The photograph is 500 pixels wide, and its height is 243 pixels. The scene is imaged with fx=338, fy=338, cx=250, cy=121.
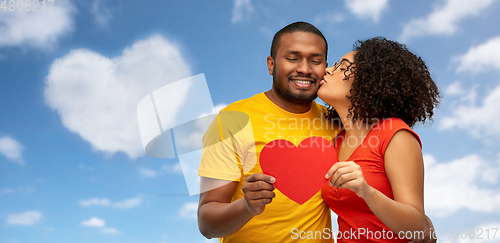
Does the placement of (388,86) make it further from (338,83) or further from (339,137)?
(339,137)

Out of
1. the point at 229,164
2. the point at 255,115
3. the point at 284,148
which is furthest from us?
the point at 255,115

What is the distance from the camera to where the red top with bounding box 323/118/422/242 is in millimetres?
2584

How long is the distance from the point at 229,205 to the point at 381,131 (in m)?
1.33

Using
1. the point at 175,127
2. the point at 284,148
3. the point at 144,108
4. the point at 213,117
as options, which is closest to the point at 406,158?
the point at 284,148

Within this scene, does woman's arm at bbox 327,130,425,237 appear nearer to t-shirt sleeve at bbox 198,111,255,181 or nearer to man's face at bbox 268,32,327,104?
man's face at bbox 268,32,327,104

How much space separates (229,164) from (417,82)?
178cm

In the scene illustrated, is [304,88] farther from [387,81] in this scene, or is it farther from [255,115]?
[387,81]

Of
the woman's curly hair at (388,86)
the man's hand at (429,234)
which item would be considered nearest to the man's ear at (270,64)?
the woman's curly hair at (388,86)

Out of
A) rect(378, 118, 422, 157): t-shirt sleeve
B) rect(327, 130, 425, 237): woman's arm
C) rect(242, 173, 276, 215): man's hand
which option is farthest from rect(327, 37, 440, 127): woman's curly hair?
rect(242, 173, 276, 215): man's hand

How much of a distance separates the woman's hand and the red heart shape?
169 millimetres

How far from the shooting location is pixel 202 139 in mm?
3441

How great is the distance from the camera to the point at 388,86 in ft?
9.20

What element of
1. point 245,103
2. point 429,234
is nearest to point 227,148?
A: point 245,103

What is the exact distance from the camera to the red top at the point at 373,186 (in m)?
2.58
